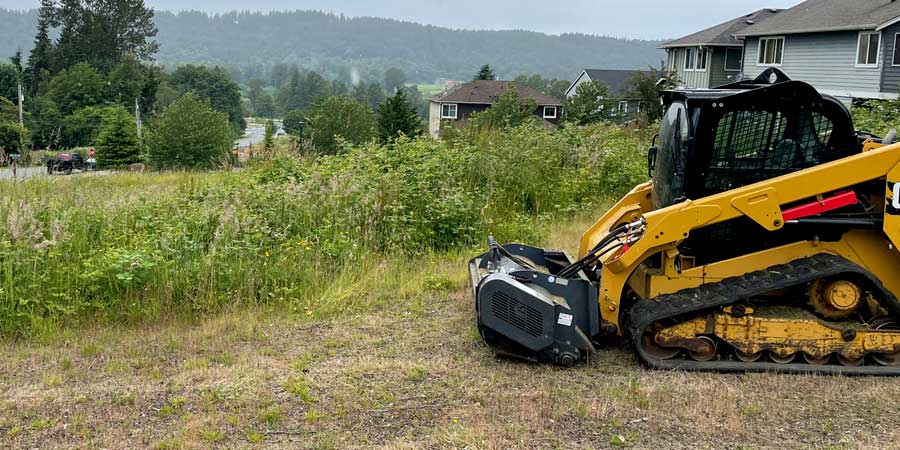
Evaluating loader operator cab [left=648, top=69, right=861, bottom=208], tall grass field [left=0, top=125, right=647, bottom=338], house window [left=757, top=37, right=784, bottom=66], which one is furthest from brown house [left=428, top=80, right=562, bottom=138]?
loader operator cab [left=648, top=69, right=861, bottom=208]

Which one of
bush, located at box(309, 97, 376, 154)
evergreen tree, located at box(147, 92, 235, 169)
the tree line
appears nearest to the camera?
evergreen tree, located at box(147, 92, 235, 169)

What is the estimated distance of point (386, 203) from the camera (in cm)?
934

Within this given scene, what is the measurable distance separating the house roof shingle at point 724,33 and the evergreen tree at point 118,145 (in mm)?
33991

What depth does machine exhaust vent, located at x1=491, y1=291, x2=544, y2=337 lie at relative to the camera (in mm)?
5637

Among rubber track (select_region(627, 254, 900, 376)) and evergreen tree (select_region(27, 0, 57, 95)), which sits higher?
evergreen tree (select_region(27, 0, 57, 95))

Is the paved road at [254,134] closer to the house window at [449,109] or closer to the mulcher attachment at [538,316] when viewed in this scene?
the house window at [449,109]

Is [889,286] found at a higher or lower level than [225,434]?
higher

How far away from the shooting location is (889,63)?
2753 cm

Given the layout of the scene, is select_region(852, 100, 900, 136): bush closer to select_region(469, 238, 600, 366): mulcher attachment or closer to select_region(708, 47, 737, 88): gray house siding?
select_region(469, 238, 600, 366): mulcher attachment

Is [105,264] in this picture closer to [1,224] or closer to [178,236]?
[178,236]

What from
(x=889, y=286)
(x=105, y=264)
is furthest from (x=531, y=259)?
(x=105, y=264)

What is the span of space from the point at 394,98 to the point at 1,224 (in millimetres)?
43691

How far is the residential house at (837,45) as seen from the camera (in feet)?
90.4

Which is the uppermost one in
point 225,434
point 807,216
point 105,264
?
point 807,216
